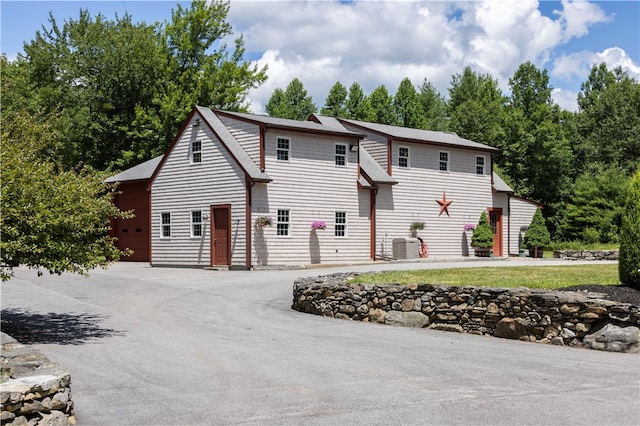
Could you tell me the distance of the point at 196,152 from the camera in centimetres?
2988

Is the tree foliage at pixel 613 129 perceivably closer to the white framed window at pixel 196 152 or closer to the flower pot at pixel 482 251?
the flower pot at pixel 482 251

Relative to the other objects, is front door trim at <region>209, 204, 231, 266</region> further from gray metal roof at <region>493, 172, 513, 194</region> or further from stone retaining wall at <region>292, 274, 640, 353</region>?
gray metal roof at <region>493, 172, 513, 194</region>

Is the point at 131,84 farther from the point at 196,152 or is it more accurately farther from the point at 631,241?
the point at 631,241

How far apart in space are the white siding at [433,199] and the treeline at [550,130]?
24.9ft

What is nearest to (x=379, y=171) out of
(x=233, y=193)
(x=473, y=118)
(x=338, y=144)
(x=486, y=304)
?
(x=338, y=144)

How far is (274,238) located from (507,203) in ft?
52.9

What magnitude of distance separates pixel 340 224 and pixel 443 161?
25.6 ft

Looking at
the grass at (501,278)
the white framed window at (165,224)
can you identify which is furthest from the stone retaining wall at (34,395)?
the white framed window at (165,224)

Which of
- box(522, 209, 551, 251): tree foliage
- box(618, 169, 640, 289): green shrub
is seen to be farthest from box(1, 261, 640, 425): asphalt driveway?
box(522, 209, 551, 251): tree foliage

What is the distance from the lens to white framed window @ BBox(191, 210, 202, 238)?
29578 mm

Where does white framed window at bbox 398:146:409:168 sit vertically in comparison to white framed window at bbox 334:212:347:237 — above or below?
above

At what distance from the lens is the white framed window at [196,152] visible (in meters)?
29.7

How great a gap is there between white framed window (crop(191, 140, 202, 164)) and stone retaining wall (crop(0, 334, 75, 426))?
75.1ft

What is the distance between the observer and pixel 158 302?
17.2 m
